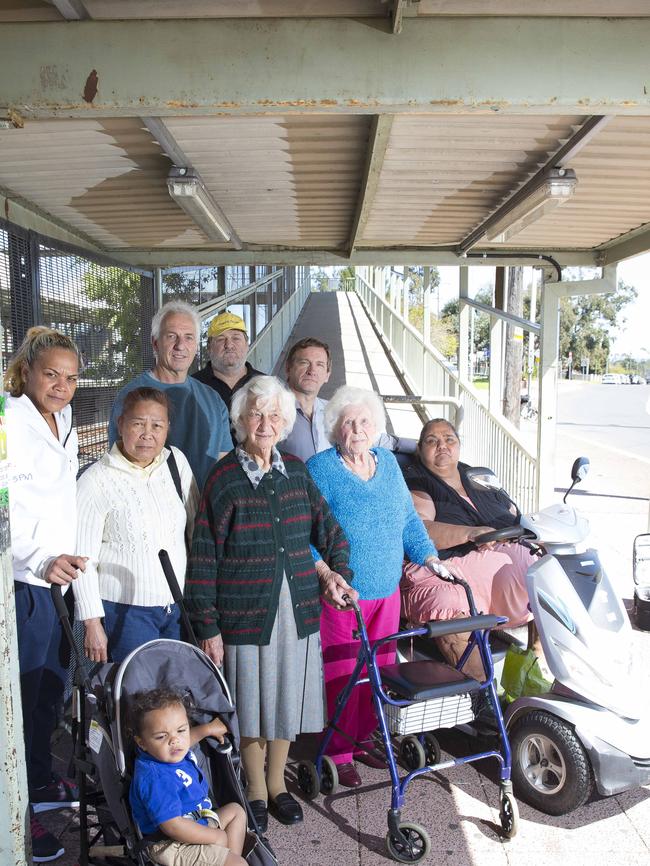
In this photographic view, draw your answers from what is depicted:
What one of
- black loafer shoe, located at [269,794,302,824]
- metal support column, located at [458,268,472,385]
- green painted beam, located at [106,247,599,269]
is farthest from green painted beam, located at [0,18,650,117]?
metal support column, located at [458,268,472,385]

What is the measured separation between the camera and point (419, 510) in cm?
465

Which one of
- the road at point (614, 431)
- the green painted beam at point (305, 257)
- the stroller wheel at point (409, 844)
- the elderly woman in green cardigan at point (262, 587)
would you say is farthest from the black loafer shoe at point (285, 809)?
the green painted beam at point (305, 257)

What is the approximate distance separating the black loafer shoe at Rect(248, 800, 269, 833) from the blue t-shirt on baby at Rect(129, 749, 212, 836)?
2.15ft

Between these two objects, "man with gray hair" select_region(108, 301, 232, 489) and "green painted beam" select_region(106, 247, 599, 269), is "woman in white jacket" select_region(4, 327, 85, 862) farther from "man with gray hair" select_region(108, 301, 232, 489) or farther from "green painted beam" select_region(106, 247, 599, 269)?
"green painted beam" select_region(106, 247, 599, 269)

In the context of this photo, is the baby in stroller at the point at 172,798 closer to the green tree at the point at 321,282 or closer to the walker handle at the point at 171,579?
the walker handle at the point at 171,579

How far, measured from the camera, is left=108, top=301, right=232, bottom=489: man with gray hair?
3930 mm

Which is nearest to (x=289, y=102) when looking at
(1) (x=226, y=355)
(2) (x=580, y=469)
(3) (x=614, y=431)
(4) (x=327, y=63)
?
(4) (x=327, y=63)

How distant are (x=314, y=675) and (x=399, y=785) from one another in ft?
1.80

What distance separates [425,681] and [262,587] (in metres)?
0.76

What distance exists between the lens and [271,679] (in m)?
3.27

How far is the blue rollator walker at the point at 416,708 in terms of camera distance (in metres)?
3.14

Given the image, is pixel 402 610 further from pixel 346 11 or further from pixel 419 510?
pixel 346 11

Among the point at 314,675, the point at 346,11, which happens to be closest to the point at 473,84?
the point at 346,11

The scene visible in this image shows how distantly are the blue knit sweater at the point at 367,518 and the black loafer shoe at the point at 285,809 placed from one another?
908mm
